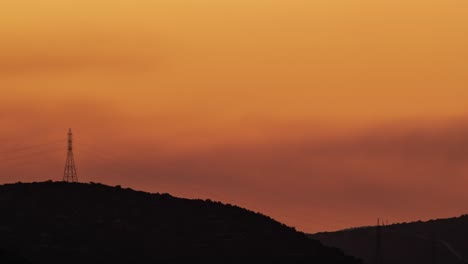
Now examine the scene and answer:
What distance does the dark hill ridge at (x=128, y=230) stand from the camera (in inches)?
7131

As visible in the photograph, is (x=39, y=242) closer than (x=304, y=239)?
Yes

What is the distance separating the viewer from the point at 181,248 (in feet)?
610

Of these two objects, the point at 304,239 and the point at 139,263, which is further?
the point at 304,239

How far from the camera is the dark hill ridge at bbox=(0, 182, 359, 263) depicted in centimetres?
18112

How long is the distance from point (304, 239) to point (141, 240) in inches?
849

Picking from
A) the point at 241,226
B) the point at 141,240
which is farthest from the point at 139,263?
the point at 241,226

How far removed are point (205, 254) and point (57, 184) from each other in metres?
21.7

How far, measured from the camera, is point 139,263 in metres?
179

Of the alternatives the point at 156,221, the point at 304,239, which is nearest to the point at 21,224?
the point at 156,221

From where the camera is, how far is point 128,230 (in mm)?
187500

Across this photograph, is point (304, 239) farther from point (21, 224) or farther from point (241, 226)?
point (21, 224)

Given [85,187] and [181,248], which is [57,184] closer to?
[85,187]

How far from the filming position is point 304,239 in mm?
196000

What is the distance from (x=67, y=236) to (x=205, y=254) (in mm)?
15601
